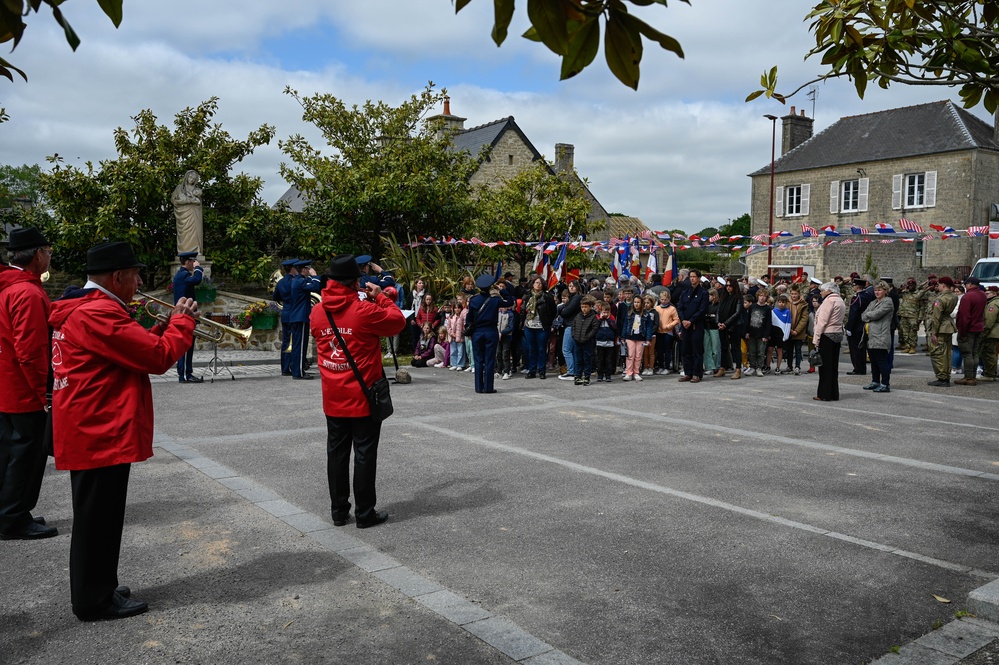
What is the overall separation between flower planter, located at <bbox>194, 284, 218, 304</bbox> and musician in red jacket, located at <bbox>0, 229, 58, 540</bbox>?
1376 cm

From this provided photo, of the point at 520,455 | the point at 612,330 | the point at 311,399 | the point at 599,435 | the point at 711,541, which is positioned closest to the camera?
the point at 711,541

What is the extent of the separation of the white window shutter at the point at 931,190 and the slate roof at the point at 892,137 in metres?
1.09

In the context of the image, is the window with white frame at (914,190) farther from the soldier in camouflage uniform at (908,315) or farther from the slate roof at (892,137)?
the soldier in camouflage uniform at (908,315)

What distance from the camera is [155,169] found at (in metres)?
20.0

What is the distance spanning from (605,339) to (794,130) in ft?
133

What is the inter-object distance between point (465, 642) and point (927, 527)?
3.77 m

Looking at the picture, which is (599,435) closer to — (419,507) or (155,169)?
(419,507)

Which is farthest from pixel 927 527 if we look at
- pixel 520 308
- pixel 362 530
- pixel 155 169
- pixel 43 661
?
pixel 155 169

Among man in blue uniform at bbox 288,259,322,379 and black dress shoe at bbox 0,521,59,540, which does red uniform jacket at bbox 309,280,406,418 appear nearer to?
black dress shoe at bbox 0,521,59,540

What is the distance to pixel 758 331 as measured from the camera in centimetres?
1578

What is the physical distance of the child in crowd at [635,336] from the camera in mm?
15148

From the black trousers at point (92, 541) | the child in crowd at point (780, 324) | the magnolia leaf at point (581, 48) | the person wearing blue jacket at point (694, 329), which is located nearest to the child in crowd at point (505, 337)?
the person wearing blue jacket at point (694, 329)

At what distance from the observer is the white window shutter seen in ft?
138

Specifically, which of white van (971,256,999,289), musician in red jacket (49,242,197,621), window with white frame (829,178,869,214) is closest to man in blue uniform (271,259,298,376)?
musician in red jacket (49,242,197,621)
